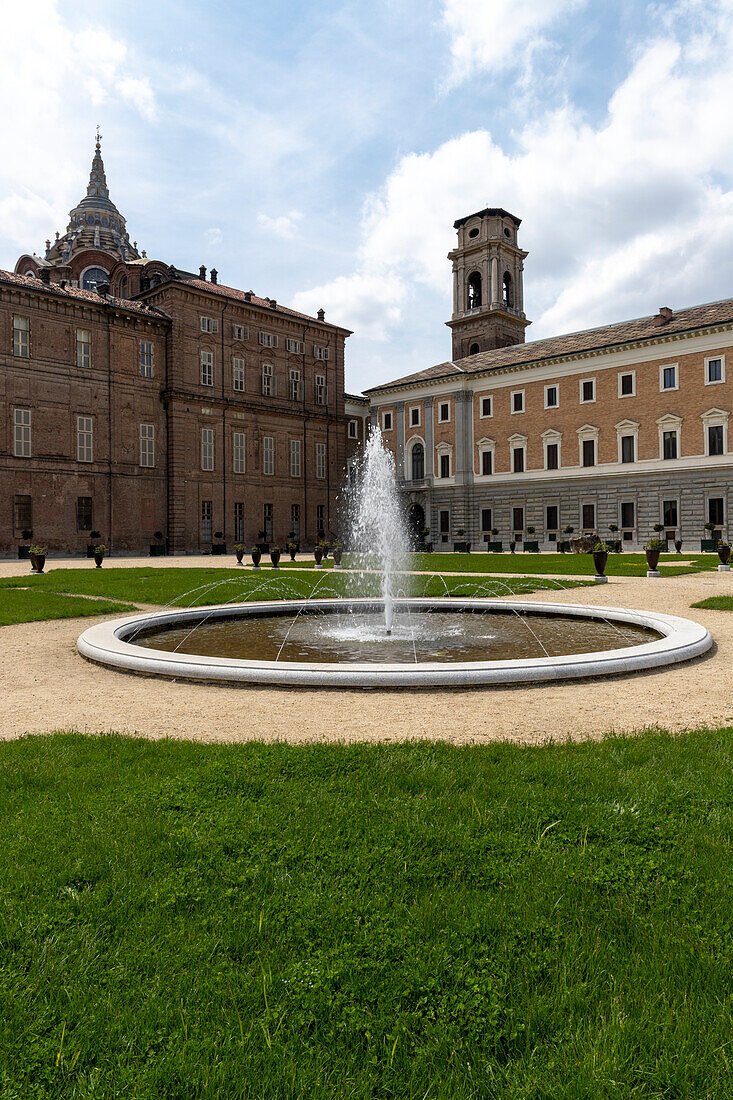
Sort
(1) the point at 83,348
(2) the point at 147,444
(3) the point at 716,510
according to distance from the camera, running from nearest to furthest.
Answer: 1. (3) the point at 716,510
2. (1) the point at 83,348
3. (2) the point at 147,444

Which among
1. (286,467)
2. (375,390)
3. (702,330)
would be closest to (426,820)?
(702,330)

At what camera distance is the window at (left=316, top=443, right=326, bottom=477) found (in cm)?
5550

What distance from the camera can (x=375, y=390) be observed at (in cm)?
6003

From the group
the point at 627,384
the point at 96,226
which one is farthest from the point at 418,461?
the point at 96,226

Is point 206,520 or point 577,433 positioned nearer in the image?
point 206,520

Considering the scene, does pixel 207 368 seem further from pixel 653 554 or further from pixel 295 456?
pixel 653 554

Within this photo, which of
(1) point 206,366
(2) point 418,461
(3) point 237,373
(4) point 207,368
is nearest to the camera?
(1) point 206,366

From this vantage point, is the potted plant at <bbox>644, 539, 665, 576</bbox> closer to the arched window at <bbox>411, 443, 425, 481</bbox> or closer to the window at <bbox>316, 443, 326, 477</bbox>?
the arched window at <bbox>411, 443, 425, 481</bbox>

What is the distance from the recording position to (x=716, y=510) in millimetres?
41719

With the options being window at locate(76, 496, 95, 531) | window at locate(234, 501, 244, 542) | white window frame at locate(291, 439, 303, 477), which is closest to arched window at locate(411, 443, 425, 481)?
white window frame at locate(291, 439, 303, 477)

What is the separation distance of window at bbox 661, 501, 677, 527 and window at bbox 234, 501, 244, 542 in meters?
29.5

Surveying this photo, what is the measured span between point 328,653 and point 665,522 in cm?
4016

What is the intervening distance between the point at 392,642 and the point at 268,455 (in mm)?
→ 43444

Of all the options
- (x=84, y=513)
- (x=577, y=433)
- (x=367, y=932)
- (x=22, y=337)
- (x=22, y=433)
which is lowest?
(x=367, y=932)
